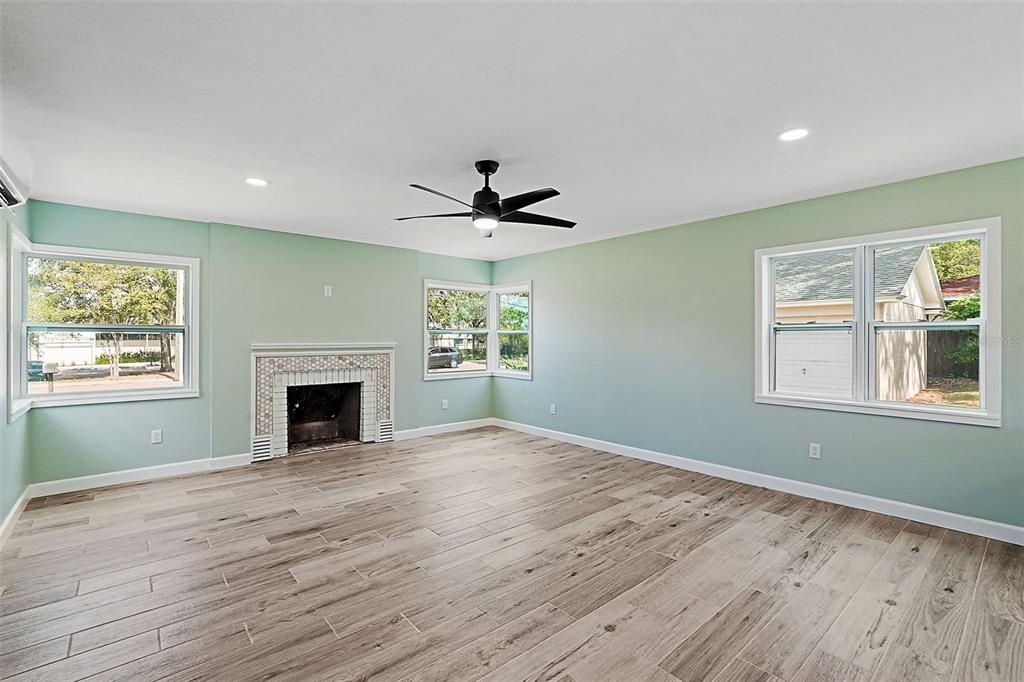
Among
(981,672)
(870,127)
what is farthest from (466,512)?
(870,127)

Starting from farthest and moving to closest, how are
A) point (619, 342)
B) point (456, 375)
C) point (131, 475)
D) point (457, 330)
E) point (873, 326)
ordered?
1. point (457, 330)
2. point (456, 375)
3. point (619, 342)
4. point (131, 475)
5. point (873, 326)

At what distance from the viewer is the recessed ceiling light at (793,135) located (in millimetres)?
2803

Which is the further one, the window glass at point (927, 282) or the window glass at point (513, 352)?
the window glass at point (513, 352)

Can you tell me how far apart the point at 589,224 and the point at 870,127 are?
2668 mm

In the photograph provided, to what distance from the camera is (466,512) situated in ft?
12.5

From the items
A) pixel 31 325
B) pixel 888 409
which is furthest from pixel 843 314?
pixel 31 325

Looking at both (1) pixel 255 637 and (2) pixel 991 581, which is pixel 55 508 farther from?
(2) pixel 991 581

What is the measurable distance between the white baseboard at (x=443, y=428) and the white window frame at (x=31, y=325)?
7.87ft

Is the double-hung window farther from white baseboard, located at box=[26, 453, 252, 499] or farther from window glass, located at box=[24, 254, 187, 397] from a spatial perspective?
window glass, located at box=[24, 254, 187, 397]

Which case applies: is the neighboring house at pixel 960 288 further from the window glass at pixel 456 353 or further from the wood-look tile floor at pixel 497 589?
the window glass at pixel 456 353

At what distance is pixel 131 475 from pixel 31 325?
155cm

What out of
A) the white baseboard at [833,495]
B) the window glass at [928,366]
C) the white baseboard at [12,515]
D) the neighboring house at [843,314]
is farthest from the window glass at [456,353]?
the window glass at [928,366]

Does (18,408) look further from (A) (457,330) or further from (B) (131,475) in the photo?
(A) (457,330)

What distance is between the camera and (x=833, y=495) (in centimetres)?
399
